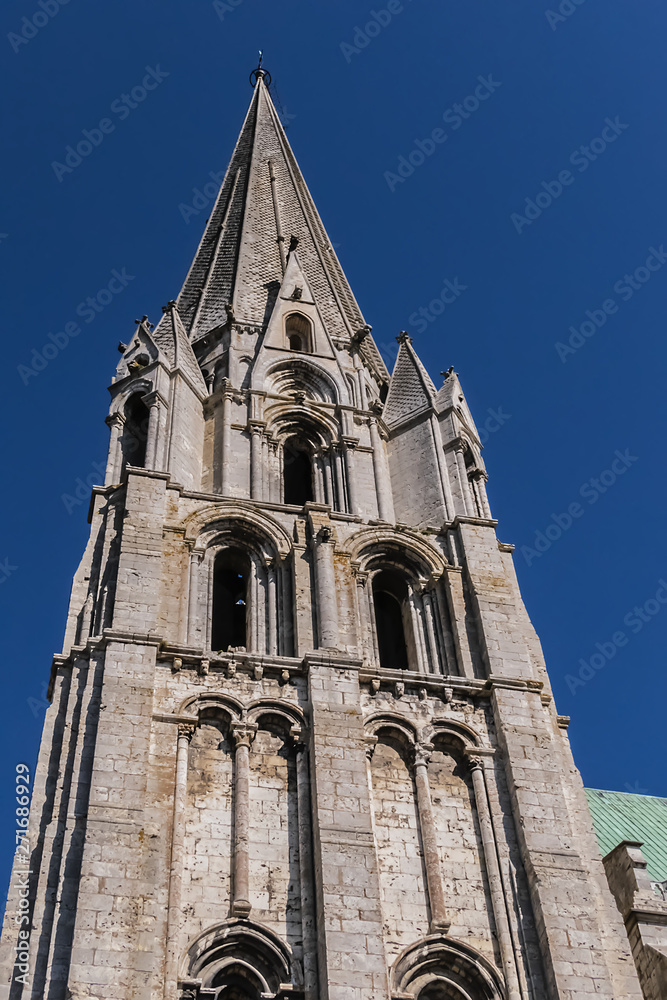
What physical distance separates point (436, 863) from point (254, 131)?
40.3 metres

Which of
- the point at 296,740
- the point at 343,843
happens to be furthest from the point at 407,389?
the point at 343,843

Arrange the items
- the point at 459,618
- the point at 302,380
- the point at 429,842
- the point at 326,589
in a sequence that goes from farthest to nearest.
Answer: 1. the point at 302,380
2. the point at 459,618
3. the point at 326,589
4. the point at 429,842

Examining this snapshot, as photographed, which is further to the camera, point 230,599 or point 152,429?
point 152,429

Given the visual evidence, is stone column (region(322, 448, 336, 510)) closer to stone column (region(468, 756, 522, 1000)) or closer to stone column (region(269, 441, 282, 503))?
stone column (region(269, 441, 282, 503))

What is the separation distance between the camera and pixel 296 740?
1010 inches

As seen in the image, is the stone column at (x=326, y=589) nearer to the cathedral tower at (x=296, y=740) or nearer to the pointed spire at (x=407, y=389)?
the cathedral tower at (x=296, y=740)

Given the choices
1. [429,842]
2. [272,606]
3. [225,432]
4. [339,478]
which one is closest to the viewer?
[429,842]

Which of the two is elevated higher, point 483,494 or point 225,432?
point 225,432

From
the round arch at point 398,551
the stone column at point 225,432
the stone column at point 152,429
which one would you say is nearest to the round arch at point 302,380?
the stone column at point 225,432

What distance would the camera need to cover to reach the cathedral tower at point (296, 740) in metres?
22.2

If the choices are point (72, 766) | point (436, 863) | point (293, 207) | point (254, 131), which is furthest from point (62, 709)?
point (254, 131)

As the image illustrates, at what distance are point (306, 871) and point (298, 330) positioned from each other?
67.2 ft

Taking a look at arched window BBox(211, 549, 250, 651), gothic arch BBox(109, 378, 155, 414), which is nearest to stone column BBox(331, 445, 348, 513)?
arched window BBox(211, 549, 250, 651)

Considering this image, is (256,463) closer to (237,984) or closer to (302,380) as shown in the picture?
(302,380)
